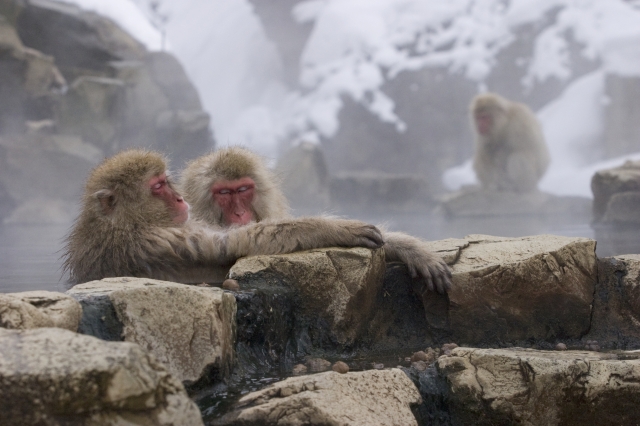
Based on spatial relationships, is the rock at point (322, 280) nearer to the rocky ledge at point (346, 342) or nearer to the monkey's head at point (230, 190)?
the rocky ledge at point (346, 342)

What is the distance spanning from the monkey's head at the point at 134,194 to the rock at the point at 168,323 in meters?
0.89

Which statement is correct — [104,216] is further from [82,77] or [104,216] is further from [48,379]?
[82,77]

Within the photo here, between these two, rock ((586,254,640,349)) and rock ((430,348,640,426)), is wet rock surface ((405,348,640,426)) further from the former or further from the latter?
rock ((586,254,640,349))

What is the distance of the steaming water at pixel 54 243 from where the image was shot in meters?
4.74

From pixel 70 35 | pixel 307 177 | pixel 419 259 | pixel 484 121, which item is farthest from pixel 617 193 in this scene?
pixel 70 35

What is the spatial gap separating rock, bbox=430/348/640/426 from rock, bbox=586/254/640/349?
85 cm

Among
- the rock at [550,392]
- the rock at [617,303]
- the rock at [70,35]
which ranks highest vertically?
the rock at [70,35]

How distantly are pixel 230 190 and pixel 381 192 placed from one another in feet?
43.1

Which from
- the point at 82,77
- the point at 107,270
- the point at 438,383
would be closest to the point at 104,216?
the point at 107,270

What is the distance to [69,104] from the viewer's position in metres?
14.3

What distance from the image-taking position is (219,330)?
7.41ft

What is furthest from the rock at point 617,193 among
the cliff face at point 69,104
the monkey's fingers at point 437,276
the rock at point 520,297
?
the cliff face at point 69,104

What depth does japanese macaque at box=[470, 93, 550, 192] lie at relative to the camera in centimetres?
1259

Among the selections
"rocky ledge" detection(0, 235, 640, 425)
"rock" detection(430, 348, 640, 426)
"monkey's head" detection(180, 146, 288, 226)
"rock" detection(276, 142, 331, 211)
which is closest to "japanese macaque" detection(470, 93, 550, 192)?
"rock" detection(276, 142, 331, 211)
